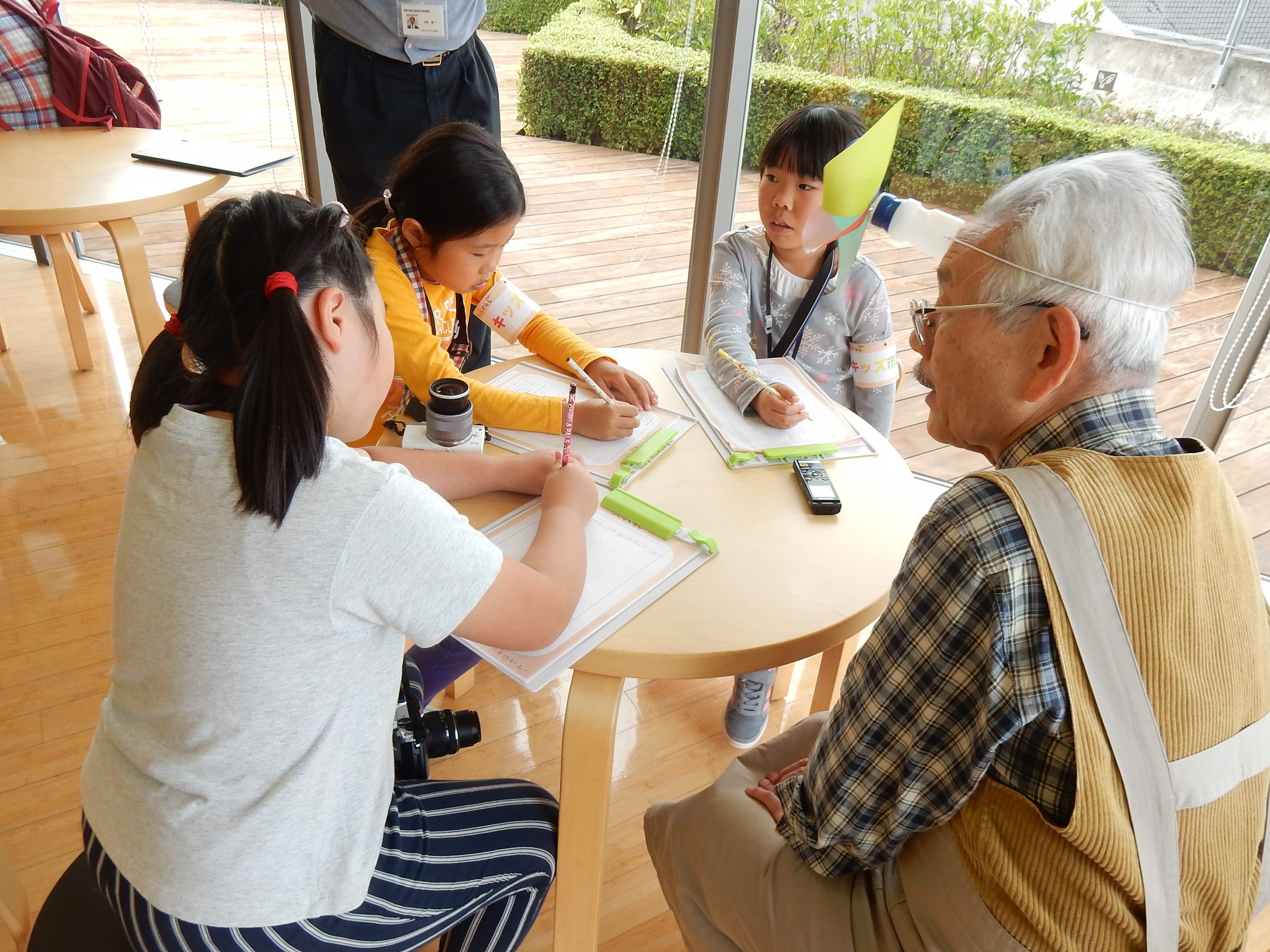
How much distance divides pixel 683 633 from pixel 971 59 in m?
1.71

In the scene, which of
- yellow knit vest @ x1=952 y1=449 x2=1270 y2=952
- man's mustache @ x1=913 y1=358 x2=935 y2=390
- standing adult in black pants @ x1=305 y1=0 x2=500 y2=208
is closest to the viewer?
yellow knit vest @ x1=952 y1=449 x2=1270 y2=952

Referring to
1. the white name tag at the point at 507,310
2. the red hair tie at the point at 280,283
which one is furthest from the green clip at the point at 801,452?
the red hair tie at the point at 280,283

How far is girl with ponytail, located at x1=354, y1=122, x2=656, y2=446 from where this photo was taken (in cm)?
142

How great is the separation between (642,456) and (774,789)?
50cm

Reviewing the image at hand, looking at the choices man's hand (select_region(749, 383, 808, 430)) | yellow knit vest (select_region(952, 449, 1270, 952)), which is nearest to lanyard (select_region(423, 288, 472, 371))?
man's hand (select_region(749, 383, 808, 430))

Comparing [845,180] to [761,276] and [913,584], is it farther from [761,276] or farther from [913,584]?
[761,276]

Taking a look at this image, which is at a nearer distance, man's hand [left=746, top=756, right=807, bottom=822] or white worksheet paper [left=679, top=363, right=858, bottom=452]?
man's hand [left=746, top=756, right=807, bottom=822]

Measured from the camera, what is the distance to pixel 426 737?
116 cm

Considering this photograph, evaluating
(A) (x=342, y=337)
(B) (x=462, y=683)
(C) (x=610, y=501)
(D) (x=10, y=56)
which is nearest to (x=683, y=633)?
(C) (x=610, y=501)

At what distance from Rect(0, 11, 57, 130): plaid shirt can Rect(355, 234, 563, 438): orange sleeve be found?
1891 millimetres

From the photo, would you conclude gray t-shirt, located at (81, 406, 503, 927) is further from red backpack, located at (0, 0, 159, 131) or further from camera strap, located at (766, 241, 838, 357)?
red backpack, located at (0, 0, 159, 131)

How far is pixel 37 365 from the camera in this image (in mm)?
3002

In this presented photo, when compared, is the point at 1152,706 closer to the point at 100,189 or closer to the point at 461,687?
the point at 461,687

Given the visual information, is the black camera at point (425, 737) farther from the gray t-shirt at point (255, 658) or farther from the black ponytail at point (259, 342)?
the black ponytail at point (259, 342)
